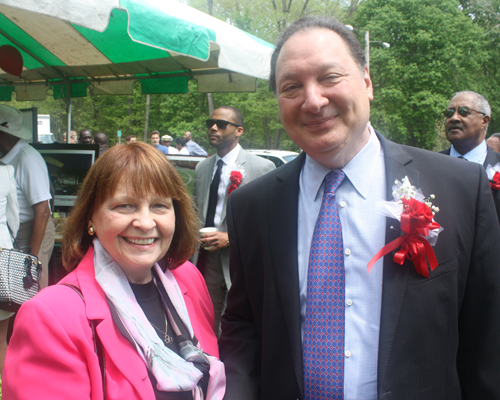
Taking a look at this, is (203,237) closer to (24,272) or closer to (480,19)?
(24,272)

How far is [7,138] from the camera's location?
372cm

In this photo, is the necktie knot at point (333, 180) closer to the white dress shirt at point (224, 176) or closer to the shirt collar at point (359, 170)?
the shirt collar at point (359, 170)

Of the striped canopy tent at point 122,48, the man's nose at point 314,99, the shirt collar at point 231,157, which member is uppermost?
the striped canopy tent at point 122,48

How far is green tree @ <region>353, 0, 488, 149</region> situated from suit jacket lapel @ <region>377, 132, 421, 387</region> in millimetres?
26354

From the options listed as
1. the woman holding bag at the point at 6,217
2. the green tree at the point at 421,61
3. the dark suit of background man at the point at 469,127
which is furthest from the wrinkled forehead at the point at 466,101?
the green tree at the point at 421,61

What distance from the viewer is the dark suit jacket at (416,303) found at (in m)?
1.45

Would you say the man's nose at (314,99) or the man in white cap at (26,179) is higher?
the man's nose at (314,99)

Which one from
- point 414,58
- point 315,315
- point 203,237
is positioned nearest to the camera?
point 315,315

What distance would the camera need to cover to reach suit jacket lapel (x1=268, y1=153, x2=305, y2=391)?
1.56 metres

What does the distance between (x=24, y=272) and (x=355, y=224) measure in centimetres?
249

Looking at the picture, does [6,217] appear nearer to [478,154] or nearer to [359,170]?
[359,170]

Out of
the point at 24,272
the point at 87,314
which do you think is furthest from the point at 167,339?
the point at 24,272

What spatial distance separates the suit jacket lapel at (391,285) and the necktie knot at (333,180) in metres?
0.19

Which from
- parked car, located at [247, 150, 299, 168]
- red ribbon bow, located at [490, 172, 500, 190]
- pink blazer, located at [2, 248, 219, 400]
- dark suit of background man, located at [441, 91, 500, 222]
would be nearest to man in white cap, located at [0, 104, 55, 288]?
pink blazer, located at [2, 248, 219, 400]
